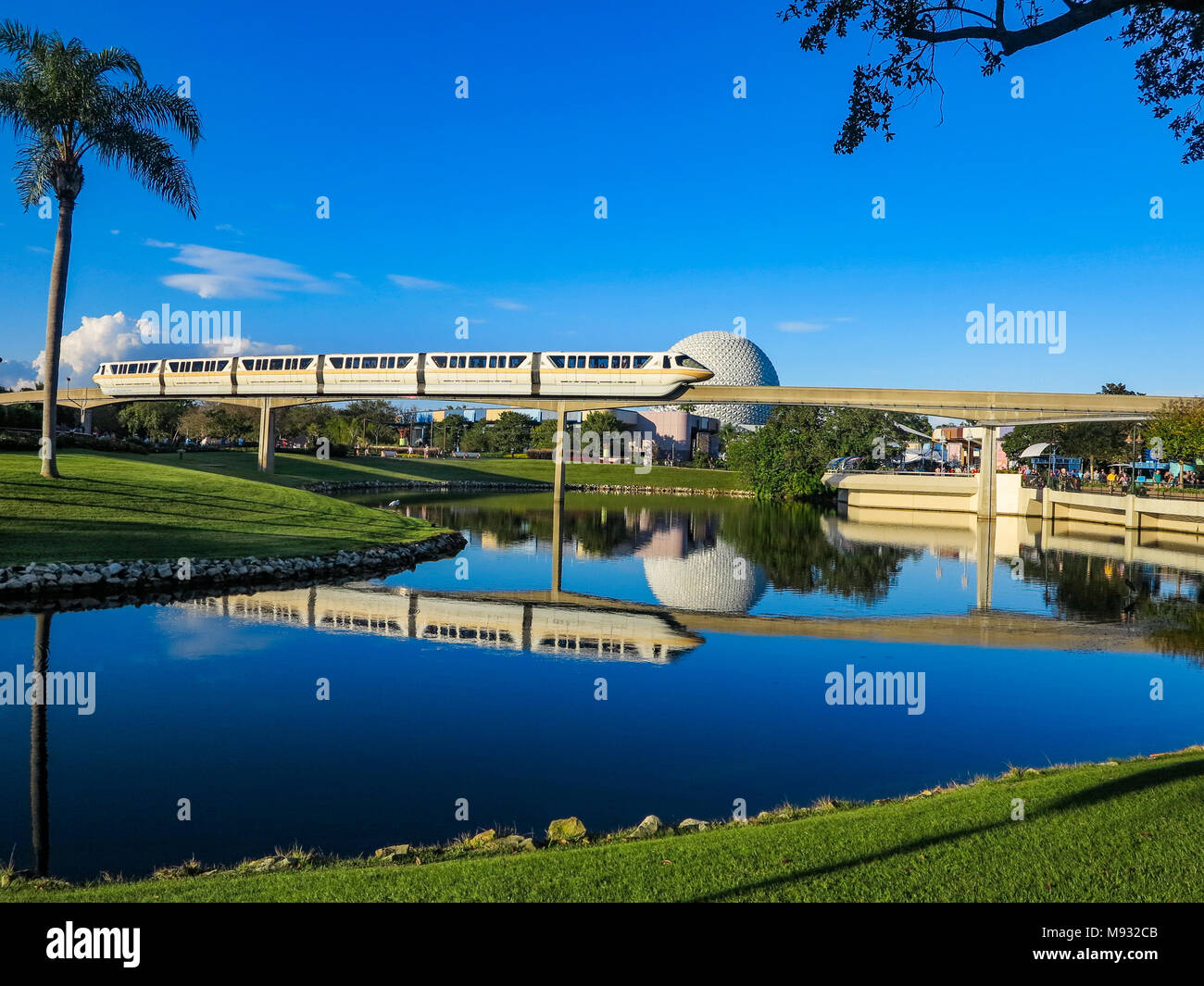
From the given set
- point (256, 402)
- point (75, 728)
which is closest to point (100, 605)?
point (75, 728)

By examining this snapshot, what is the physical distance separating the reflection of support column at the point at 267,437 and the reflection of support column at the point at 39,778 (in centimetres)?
5233

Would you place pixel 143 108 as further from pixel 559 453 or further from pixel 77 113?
pixel 559 453

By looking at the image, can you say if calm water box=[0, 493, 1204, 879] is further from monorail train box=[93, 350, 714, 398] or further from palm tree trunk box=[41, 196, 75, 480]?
monorail train box=[93, 350, 714, 398]

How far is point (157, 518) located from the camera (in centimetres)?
2923

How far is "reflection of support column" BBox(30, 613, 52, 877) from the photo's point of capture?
830 cm

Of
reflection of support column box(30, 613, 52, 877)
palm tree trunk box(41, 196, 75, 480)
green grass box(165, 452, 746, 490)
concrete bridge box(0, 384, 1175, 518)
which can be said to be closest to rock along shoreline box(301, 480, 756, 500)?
green grass box(165, 452, 746, 490)

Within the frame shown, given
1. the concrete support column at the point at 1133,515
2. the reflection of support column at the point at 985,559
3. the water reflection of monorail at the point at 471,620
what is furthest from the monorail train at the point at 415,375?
the concrete support column at the point at 1133,515

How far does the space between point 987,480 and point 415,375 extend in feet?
148

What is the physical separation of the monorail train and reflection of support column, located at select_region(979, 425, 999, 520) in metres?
28.0

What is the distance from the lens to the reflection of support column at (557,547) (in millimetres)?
29514

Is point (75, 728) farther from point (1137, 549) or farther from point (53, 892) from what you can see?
point (1137, 549)

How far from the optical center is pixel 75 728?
12102 mm

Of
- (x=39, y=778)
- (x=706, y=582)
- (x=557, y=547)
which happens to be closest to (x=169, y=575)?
(x=39, y=778)
